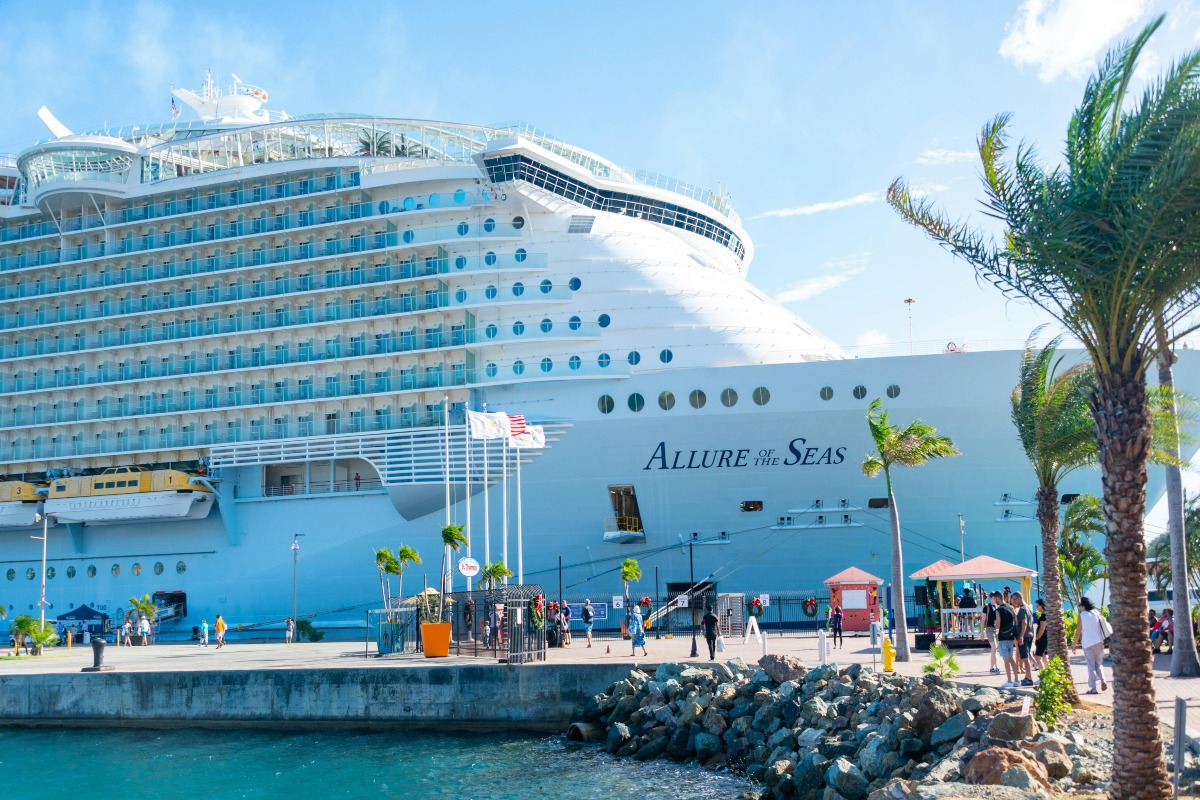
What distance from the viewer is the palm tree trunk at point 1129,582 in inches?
371

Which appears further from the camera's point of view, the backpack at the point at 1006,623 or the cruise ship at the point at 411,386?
the cruise ship at the point at 411,386

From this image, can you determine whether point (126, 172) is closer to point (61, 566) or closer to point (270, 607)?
point (61, 566)

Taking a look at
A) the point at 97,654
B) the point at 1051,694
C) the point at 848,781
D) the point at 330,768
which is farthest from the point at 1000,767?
the point at 97,654

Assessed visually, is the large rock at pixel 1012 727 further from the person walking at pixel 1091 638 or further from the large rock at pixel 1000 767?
the person walking at pixel 1091 638

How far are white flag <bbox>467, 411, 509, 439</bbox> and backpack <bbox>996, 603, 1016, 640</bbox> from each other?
14.5 m

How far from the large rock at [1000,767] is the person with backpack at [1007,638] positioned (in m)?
4.67

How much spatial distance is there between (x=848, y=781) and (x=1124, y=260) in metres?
7.65

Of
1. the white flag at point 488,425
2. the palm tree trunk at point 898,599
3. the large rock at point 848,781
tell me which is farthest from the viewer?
the white flag at point 488,425

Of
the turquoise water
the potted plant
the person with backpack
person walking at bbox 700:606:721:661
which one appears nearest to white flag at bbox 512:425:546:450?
the potted plant

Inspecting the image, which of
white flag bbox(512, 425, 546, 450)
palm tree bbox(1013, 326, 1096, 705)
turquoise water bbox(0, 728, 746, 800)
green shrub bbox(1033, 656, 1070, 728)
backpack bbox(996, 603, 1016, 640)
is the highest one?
white flag bbox(512, 425, 546, 450)

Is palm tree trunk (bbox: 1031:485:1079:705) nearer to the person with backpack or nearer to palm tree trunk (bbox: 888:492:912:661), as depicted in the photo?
the person with backpack

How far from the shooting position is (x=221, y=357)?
38.0m

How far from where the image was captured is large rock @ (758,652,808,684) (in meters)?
19.0

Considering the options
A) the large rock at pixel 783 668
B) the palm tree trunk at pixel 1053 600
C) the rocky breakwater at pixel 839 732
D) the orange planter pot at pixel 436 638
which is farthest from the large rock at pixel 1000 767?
the orange planter pot at pixel 436 638
